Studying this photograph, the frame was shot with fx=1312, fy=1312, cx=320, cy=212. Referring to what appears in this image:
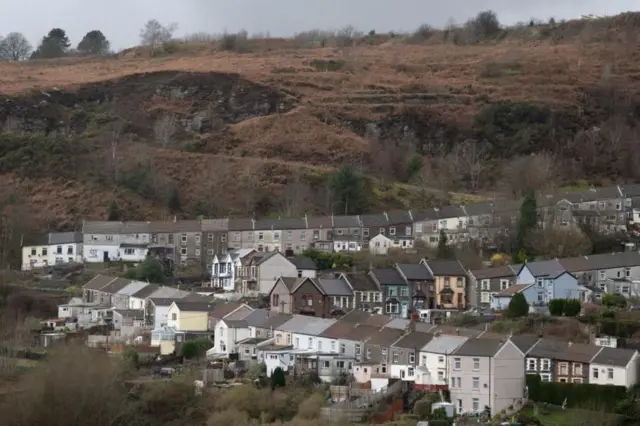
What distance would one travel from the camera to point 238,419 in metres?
37.4

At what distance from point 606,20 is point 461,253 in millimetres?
67748

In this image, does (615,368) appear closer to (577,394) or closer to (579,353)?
(577,394)

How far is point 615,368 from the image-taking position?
37656 mm

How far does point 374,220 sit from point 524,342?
2153 cm

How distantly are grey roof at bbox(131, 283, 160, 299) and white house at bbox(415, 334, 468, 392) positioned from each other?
15.0m

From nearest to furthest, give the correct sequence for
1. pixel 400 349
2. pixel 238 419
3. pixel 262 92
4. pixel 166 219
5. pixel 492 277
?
1. pixel 238 419
2. pixel 400 349
3. pixel 492 277
4. pixel 166 219
5. pixel 262 92

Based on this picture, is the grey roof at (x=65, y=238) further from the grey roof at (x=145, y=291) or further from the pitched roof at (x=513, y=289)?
the pitched roof at (x=513, y=289)

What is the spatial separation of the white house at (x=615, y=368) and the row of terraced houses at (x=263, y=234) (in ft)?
68.9

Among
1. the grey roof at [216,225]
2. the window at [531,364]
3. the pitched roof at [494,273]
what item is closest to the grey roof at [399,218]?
the grey roof at [216,225]

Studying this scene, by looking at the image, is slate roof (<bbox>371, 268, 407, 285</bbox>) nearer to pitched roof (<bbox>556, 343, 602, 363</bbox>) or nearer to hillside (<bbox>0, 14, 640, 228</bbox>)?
pitched roof (<bbox>556, 343, 602, 363</bbox>)

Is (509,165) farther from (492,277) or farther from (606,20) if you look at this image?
(606,20)

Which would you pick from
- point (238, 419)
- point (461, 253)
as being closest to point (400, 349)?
point (238, 419)

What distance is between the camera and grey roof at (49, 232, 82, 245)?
200ft

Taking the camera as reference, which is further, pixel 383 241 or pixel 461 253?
pixel 383 241
